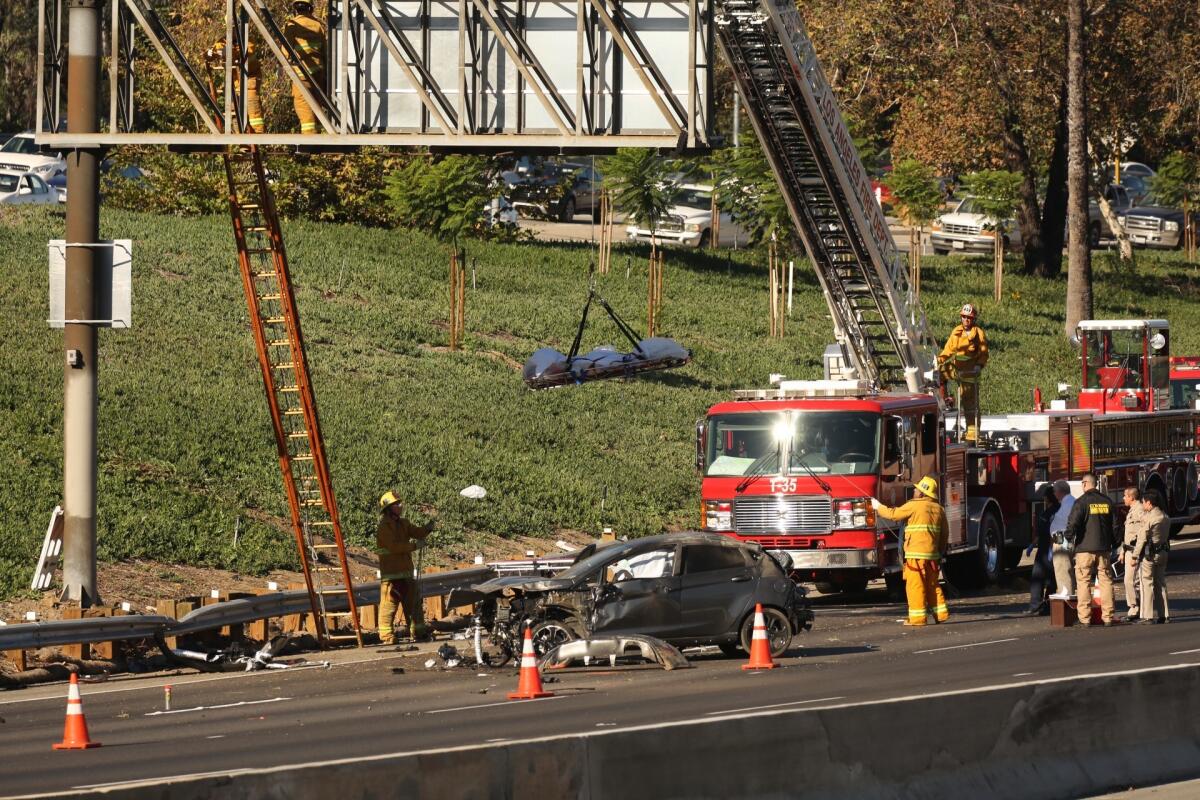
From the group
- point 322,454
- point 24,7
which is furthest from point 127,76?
point 24,7

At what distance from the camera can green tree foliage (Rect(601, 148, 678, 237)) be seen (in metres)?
48.0

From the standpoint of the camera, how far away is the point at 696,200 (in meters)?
60.2

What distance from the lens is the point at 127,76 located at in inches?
895

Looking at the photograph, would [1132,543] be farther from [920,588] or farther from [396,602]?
[396,602]

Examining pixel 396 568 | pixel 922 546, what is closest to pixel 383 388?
pixel 396 568

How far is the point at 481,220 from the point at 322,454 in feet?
93.5

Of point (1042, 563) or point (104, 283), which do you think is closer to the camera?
point (104, 283)

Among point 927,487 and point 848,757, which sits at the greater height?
point 927,487

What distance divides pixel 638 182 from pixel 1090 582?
83.2ft

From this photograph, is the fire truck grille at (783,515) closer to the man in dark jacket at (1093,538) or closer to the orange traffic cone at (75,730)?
the man in dark jacket at (1093,538)

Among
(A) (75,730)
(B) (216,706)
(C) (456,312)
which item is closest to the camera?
(A) (75,730)

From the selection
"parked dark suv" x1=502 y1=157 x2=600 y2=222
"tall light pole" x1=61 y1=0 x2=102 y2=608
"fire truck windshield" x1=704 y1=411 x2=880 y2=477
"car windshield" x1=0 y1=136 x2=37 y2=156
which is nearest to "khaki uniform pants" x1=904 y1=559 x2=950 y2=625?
"fire truck windshield" x1=704 y1=411 x2=880 y2=477

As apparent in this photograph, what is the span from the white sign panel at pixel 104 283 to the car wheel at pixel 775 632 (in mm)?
7416

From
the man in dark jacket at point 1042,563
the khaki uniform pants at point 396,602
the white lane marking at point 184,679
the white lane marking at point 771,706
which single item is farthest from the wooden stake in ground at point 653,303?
the white lane marking at point 771,706
